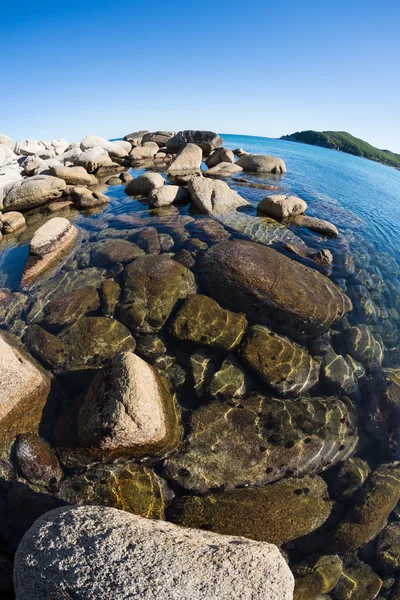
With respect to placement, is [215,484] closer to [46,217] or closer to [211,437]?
[211,437]

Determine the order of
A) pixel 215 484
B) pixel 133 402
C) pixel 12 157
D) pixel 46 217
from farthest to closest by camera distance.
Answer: pixel 12 157, pixel 46 217, pixel 215 484, pixel 133 402

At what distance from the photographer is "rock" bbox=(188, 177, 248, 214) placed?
14.3 meters

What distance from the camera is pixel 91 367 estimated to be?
22.2ft

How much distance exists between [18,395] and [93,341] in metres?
1.92

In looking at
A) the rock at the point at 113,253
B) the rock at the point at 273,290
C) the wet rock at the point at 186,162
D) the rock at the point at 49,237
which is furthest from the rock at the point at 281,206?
the wet rock at the point at 186,162

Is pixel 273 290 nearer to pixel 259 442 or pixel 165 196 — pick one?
pixel 259 442

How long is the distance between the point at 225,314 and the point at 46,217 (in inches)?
458

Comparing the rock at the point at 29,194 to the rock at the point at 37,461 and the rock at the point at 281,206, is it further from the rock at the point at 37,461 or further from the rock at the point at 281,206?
the rock at the point at 37,461

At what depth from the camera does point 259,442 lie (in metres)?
5.70

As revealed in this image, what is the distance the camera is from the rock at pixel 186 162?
21812mm

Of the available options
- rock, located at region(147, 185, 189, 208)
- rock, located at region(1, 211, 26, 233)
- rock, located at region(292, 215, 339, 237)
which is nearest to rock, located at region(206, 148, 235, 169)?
rock, located at region(147, 185, 189, 208)

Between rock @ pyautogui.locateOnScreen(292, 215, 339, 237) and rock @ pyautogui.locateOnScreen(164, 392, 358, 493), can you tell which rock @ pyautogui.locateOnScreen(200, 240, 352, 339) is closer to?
rock @ pyautogui.locateOnScreen(164, 392, 358, 493)

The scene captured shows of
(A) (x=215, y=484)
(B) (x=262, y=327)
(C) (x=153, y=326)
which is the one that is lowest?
(A) (x=215, y=484)

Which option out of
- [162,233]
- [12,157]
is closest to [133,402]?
[162,233]
